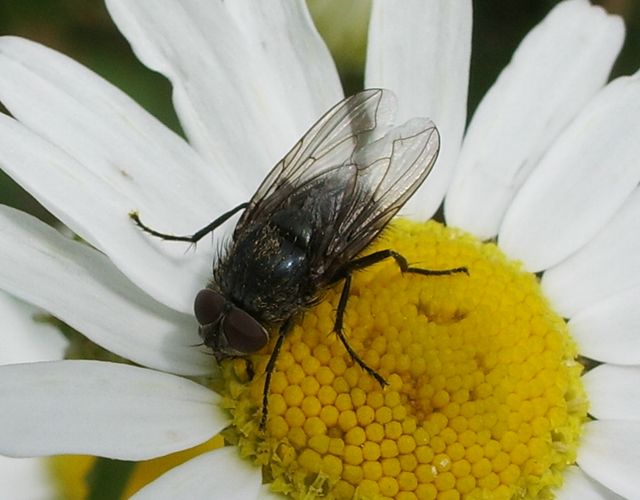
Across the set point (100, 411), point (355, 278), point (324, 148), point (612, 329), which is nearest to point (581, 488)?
point (612, 329)

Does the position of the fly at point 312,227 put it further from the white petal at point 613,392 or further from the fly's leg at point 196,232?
the white petal at point 613,392

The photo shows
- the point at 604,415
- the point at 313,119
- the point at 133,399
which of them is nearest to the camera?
the point at 133,399

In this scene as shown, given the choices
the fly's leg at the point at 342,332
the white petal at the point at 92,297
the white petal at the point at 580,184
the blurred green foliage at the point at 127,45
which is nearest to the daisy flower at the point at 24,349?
the white petal at the point at 92,297

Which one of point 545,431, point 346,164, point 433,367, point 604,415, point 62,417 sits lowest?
point 604,415

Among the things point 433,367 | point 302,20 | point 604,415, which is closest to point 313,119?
point 302,20

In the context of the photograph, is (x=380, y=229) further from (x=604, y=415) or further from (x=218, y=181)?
(x=604, y=415)

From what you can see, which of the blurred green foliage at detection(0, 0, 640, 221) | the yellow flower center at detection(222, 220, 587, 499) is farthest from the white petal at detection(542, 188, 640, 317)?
the blurred green foliage at detection(0, 0, 640, 221)

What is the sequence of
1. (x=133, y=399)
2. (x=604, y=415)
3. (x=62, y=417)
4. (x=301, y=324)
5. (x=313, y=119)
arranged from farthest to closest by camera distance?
(x=313, y=119)
(x=604, y=415)
(x=301, y=324)
(x=133, y=399)
(x=62, y=417)

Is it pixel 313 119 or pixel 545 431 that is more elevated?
pixel 313 119

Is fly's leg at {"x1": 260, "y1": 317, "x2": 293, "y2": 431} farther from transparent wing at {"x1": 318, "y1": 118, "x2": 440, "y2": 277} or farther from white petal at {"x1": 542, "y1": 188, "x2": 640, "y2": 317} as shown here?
white petal at {"x1": 542, "y1": 188, "x2": 640, "y2": 317}
